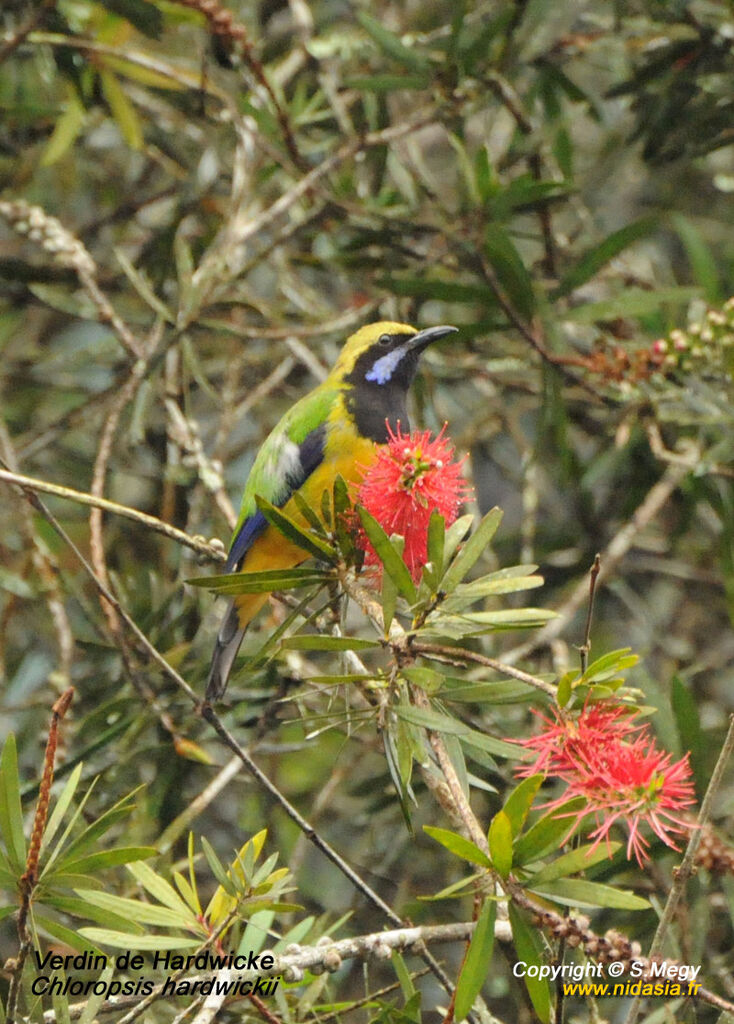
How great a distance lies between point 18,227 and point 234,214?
86cm

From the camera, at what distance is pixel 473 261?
456 centimetres

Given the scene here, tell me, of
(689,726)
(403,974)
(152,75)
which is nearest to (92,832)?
(403,974)

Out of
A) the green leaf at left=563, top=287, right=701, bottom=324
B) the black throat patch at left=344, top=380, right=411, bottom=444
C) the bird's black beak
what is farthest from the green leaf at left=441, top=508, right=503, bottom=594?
the green leaf at left=563, top=287, right=701, bottom=324

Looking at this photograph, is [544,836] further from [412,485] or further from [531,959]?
[412,485]

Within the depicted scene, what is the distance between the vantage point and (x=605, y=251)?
4398 mm

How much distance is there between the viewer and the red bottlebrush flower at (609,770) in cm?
190

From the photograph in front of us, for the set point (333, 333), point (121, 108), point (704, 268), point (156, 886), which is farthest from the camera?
point (333, 333)

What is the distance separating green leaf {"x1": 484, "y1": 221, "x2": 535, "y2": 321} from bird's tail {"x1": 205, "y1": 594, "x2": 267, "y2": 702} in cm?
148

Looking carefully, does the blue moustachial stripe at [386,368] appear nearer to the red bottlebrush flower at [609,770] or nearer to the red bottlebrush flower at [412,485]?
the red bottlebrush flower at [412,485]

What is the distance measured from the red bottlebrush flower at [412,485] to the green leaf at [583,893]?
0.77 meters

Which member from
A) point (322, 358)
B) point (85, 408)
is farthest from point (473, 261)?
point (85, 408)

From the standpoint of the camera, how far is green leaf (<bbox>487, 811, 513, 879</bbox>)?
6.31ft

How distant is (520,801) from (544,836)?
8cm

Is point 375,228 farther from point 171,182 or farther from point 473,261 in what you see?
point 171,182
